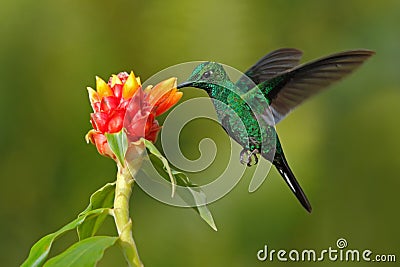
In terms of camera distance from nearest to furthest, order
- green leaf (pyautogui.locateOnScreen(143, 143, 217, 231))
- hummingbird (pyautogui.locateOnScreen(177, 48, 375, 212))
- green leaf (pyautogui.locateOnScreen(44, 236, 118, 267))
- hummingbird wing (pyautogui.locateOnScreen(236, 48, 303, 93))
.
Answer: green leaf (pyautogui.locateOnScreen(44, 236, 118, 267)) < green leaf (pyautogui.locateOnScreen(143, 143, 217, 231)) < hummingbird (pyautogui.locateOnScreen(177, 48, 375, 212)) < hummingbird wing (pyautogui.locateOnScreen(236, 48, 303, 93))

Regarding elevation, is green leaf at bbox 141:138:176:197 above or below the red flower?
below

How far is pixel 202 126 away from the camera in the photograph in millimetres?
2424

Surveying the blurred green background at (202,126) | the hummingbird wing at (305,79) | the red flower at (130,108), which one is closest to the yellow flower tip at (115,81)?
the red flower at (130,108)

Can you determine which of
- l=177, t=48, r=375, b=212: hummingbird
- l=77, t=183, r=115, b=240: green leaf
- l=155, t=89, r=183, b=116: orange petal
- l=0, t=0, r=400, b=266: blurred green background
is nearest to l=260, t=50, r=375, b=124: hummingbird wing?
l=177, t=48, r=375, b=212: hummingbird

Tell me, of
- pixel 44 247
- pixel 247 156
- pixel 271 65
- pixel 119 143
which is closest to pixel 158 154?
pixel 119 143

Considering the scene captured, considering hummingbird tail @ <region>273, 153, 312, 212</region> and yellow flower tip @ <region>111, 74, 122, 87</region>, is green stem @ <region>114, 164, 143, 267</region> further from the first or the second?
hummingbird tail @ <region>273, 153, 312, 212</region>

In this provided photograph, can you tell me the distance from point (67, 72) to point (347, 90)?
0.95 m

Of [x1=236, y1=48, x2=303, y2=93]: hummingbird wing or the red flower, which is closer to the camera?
the red flower

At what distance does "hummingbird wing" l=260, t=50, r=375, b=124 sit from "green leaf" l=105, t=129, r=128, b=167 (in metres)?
0.27

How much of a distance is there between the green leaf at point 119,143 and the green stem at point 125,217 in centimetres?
4

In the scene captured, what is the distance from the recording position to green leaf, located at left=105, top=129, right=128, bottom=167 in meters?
0.80

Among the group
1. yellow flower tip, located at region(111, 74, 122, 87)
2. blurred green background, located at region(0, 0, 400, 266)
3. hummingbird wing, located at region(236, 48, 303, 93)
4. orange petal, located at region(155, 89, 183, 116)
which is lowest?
blurred green background, located at region(0, 0, 400, 266)

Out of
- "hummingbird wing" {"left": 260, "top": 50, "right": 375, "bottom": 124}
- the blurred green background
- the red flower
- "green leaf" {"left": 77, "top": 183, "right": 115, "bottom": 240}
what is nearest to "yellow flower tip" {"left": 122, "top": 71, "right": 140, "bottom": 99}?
the red flower

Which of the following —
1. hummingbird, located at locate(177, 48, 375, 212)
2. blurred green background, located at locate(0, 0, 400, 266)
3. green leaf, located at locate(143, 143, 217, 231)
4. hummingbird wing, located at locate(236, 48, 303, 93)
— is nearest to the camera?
green leaf, located at locate(143, 143, 217, 231)
